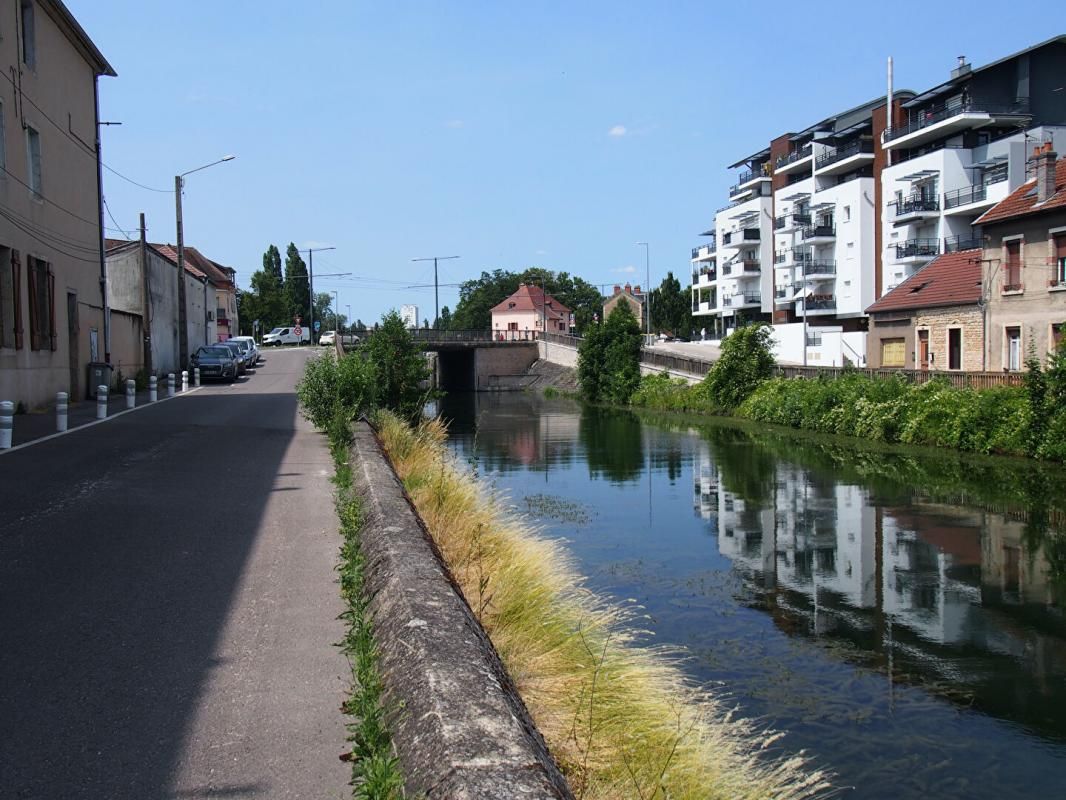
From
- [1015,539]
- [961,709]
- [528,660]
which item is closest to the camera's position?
[528,660]

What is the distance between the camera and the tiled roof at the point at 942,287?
125 ft

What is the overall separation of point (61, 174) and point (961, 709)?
2803 cm

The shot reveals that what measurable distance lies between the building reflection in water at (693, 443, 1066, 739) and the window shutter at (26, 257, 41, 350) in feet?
56.4

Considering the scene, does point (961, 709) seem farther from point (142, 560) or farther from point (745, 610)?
point (142, 560)

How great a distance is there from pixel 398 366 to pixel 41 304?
1014 centimetres

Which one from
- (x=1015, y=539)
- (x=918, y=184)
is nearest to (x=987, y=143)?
(x=918, y=184)

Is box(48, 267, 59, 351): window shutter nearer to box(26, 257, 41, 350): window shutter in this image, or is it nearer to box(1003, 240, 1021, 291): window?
box(26, 257, 41, 350): window shutter

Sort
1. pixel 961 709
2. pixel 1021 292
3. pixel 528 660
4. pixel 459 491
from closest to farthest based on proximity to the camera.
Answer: pixel 528 660
pixel 961 709
pixel 459 491
pixel 1021 292

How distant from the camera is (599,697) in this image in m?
6.74

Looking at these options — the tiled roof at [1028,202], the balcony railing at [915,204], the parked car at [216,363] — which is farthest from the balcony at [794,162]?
the parked car at [216,363]

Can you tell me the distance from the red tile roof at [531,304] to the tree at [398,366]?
4647 inches

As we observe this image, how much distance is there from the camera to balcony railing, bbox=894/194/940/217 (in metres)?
58.8

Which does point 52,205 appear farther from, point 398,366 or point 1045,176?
point 1045,176

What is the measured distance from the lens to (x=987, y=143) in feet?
→ 188
